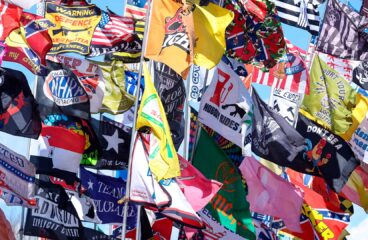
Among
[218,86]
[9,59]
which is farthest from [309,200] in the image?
[9,59]

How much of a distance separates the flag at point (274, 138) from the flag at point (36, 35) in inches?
235

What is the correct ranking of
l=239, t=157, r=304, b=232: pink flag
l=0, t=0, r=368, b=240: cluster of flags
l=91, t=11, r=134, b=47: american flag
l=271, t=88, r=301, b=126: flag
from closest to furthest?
l=0, t=0, r=368, b=240: cluster of flags → l=91, t=11, r=134, b=47: american flag → l=239, t=157, r=304, b=232: pink flag → l=271, t=88, r=301, b=126: flag

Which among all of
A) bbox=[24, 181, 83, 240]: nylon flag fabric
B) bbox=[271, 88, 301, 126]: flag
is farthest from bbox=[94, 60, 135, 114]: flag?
bbox=[271, 88, 301, 126]: flag

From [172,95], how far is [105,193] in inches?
101

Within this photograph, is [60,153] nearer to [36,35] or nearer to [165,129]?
[36,35]

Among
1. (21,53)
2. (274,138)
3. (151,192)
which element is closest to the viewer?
(151,192)

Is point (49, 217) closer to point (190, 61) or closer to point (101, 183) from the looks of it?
point (101, 183)

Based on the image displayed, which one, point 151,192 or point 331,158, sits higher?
point 151,192

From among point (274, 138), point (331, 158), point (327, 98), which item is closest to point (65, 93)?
point (274, 138)

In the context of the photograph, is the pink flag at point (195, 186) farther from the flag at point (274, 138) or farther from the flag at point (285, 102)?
the flag at point (285, 102)

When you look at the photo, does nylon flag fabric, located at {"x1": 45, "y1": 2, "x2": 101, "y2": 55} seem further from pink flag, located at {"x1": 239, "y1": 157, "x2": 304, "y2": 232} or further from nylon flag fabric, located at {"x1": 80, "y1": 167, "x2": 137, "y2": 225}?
pink flag, located at {"x1": 239, "y1": 157, "x2": 304, "y2": 232}

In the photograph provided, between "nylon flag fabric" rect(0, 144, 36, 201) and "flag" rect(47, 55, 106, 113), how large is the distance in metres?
3.00

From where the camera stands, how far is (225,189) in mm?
26828

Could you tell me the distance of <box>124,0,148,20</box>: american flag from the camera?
95.7 feet
